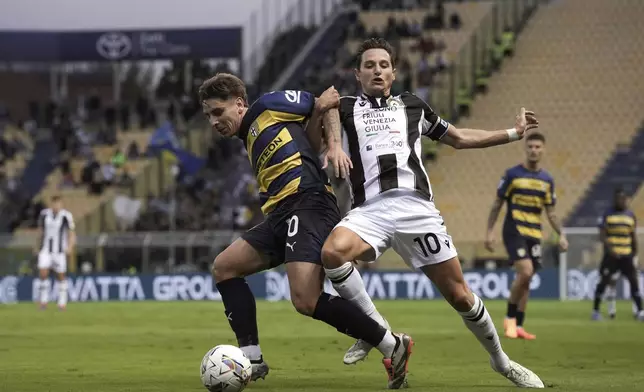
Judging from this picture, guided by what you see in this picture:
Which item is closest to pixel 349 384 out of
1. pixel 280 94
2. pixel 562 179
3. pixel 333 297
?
pixel 333 297

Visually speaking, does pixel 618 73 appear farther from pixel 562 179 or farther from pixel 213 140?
pixel 213 140

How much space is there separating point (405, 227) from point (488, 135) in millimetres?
1027

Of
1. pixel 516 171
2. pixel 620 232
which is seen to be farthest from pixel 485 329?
pixel 620 232

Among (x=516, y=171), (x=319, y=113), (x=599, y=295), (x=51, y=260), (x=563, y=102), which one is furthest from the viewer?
(x=563, y=102)

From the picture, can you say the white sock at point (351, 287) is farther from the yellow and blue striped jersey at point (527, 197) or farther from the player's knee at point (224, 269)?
the yellow and blue striped jersey at point (527, 197)

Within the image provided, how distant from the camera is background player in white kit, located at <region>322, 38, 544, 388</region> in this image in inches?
375

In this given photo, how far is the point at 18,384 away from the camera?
10.3 metres

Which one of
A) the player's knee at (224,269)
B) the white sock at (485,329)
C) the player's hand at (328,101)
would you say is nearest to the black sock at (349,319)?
the white sock at (485,329)

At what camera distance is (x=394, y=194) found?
9633mm

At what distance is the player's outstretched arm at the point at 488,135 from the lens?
9.93m

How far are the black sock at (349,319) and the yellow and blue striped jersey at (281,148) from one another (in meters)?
0.89

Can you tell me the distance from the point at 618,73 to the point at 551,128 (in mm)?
2817

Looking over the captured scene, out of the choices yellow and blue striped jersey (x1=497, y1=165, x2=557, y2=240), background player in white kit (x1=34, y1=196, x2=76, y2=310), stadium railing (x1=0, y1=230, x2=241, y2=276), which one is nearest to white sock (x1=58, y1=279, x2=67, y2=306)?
background player in white kit (x1=34, y1=196, x2=76, y2=310)

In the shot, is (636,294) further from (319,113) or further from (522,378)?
(319,113)
